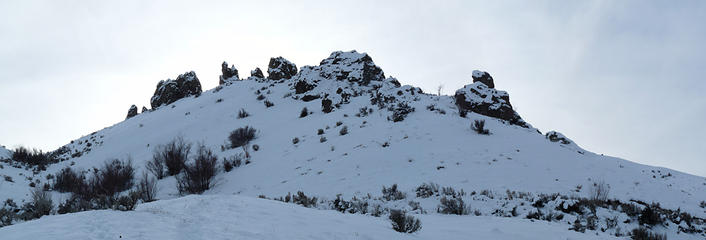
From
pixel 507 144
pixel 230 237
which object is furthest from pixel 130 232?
pixel 507 144

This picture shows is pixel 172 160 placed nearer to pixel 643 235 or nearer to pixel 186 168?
pixel 186 168

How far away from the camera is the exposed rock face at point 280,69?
40.0 metres

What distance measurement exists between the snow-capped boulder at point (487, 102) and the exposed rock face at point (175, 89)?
2987 cm

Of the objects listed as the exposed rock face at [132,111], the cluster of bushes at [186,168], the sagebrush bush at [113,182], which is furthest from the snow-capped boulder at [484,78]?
the exposed rock face at [132,111]

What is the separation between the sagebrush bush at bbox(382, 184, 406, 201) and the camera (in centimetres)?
1191

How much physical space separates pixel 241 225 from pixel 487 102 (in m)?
21.3

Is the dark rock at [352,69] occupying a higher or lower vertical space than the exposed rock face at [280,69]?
lower

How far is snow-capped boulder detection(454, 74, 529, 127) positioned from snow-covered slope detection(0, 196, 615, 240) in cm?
1641

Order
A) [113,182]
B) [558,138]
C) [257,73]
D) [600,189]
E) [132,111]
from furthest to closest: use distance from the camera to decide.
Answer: [257,73] < [132,111] < [558,138] < [113,182] < [600,189]

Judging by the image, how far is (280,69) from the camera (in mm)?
40375

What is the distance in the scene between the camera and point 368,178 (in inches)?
578

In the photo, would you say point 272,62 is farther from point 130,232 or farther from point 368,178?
point 130,232

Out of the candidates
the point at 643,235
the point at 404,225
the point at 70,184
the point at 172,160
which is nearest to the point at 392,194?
the point at 404,225

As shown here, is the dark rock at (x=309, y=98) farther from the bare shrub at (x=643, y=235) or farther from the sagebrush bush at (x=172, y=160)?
the bare shrub at (x=643, y=235)
